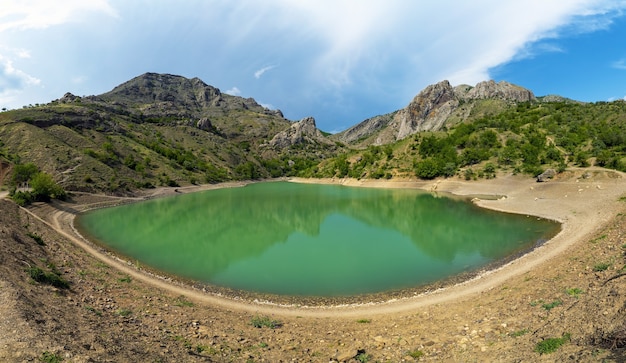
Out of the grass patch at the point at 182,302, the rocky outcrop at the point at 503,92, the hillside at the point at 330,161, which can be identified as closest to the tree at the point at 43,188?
the hillside at the point at 330,161

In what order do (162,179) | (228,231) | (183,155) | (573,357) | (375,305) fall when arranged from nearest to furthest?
(573,357), (375,305), (228,231), (162,179), (183,155)

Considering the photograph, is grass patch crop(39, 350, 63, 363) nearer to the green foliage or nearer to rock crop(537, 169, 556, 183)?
the green foliage

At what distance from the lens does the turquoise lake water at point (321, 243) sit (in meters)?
21.4

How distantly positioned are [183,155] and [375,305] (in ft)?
389

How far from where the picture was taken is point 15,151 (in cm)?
7131

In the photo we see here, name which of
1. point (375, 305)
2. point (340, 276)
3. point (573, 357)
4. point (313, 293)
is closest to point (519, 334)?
point (573, 357)

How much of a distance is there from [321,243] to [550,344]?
80.0 feet

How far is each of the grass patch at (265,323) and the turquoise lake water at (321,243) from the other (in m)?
4.76

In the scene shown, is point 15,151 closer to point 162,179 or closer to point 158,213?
point 162,179

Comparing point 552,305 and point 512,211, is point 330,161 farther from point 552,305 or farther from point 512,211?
point 552,305

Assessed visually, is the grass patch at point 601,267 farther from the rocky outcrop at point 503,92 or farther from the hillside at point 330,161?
the rocky outcrop at point 503,92

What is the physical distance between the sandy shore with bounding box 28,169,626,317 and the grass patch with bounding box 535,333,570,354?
7.22 m

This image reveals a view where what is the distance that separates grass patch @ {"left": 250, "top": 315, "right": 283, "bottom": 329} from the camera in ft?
44.4

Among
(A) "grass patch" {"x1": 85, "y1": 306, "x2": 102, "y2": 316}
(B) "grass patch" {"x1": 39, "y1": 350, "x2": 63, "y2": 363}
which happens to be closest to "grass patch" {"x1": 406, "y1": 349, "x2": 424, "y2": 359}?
(B) "grass patch" {"x1": 39, "y1": 350, "x2": 63, "y2": 363}
